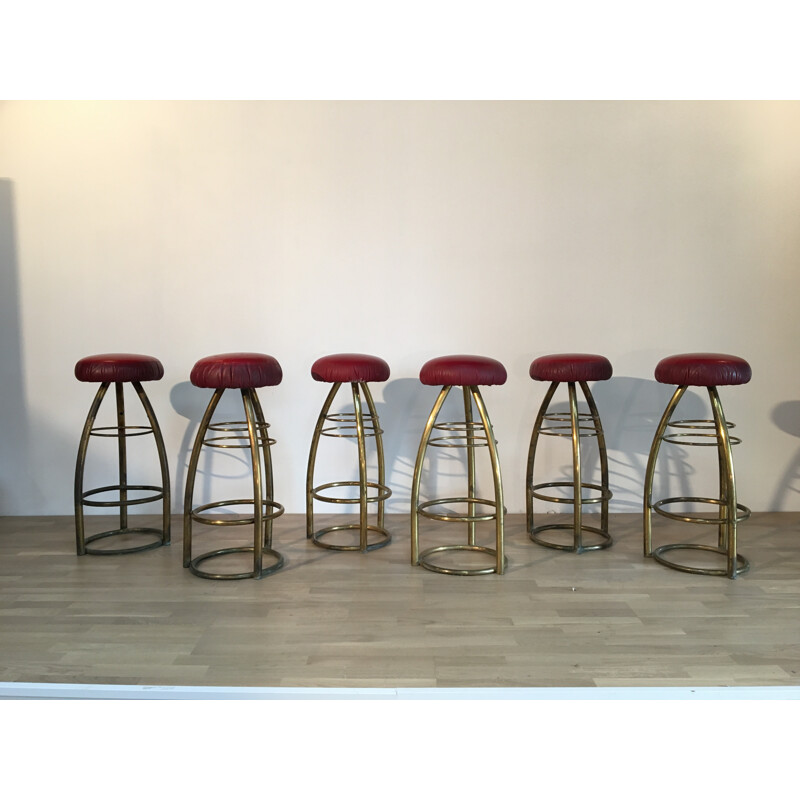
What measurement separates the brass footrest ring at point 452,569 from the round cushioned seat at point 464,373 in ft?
2.64

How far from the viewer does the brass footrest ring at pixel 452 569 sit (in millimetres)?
3451

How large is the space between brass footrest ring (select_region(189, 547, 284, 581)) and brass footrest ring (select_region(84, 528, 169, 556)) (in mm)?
336

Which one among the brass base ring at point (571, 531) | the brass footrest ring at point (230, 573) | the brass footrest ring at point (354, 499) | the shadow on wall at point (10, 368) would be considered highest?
the shadow on wall at point (10, 368)

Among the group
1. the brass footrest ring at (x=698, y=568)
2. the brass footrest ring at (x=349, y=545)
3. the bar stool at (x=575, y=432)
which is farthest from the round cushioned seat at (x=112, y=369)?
the brass footrest ring at (x=698, y=568)

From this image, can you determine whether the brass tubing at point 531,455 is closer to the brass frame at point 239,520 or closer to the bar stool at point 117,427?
the brass frame at point 239,520

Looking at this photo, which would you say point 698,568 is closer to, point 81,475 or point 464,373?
point 464,373

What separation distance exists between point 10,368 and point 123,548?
1.37 metres

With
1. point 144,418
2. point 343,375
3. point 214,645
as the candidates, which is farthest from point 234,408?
point 214,645

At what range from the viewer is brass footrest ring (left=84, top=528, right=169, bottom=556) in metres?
3.78

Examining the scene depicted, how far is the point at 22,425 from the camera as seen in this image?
14.8 ft

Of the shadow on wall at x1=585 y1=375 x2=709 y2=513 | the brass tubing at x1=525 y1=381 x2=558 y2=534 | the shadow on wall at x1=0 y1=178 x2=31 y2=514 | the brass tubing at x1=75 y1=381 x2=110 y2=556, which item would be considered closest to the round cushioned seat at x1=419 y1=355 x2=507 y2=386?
→ the brass tubing at x1=525 y1=381 x2=558 y2=534

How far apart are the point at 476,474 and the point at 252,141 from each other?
2.24 meters

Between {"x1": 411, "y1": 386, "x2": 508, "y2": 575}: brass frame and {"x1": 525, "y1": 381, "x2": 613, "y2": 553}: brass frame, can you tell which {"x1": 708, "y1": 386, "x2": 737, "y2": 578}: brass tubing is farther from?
{"x1": 411, "y1": 386, "x2": 508, "y2": 575}: brass frame

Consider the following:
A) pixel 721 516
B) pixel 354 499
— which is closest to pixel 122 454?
pixel 354 499
